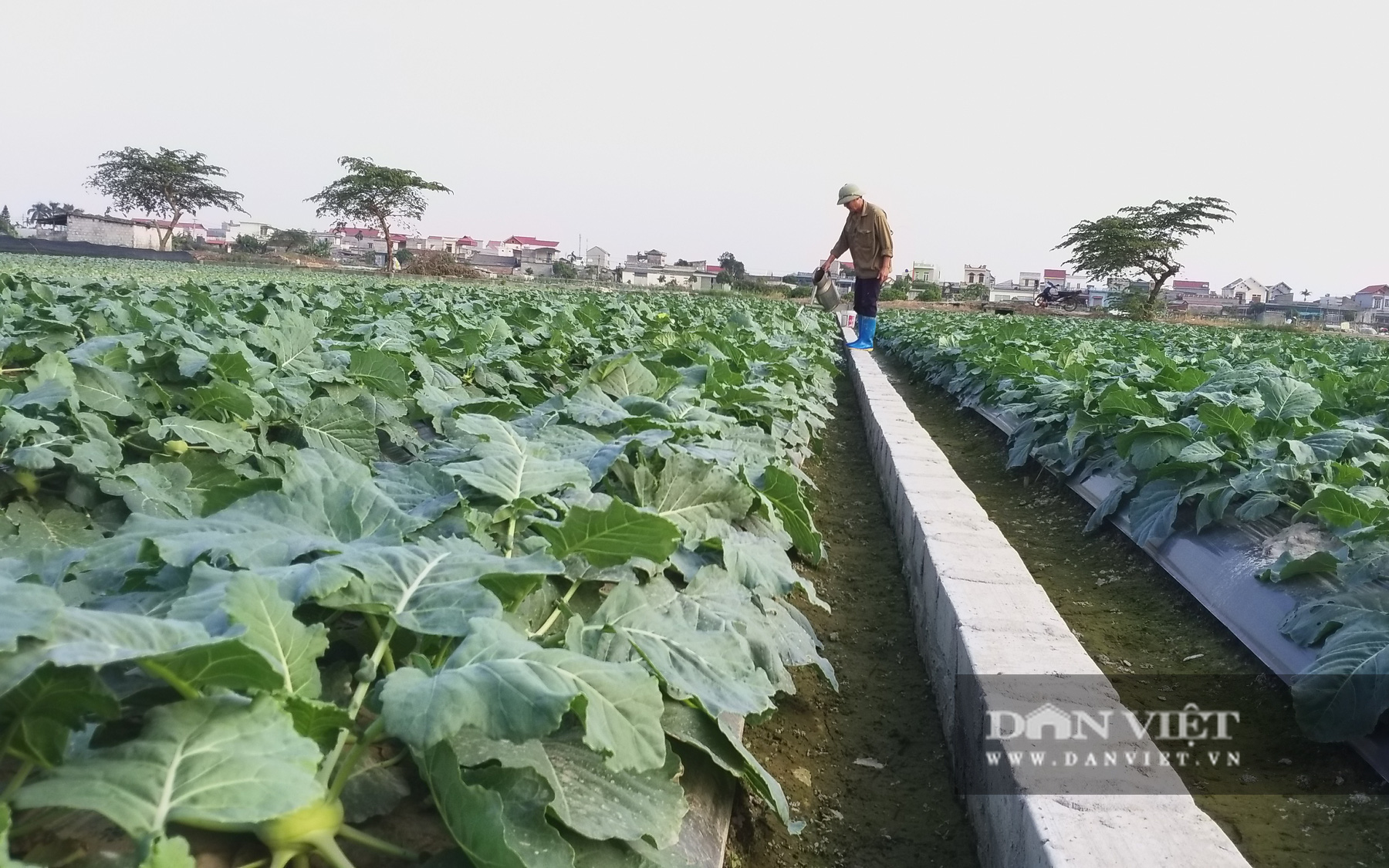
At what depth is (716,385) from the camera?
3.68 m

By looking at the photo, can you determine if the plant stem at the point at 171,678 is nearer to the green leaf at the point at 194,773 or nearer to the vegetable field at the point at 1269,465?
the green leaf at the point at 194,773

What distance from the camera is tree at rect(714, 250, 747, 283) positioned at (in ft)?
Answer: 162

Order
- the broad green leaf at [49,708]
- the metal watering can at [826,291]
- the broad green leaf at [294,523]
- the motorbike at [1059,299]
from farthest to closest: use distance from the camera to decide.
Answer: the motorbike at [1059,299], the metal watering can at [826,291], the broad green leaf at [294,523], the broad green leaf at [49,708]

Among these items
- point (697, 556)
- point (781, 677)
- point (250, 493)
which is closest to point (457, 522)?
point (250, 493)

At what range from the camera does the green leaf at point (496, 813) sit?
92 cm

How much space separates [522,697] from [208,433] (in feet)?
6.55

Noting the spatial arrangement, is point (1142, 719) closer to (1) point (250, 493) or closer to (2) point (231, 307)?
(1) point (250, 493)

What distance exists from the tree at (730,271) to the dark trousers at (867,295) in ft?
120

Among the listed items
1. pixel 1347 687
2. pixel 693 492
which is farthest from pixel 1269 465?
pixel 693 492

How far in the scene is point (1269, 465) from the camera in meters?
3.09

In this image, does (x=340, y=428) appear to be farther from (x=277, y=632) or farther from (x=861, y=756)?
(x=277, y=632)

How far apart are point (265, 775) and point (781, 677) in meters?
1.17

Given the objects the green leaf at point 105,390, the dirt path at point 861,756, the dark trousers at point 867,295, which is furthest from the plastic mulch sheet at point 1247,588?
the dark trousers at point 867,295

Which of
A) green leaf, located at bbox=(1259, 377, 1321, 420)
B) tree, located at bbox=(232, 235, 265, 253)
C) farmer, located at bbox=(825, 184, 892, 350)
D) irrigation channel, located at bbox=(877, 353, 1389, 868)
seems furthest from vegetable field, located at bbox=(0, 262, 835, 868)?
tree, located at bbox=(232, 235, 265, 253)
